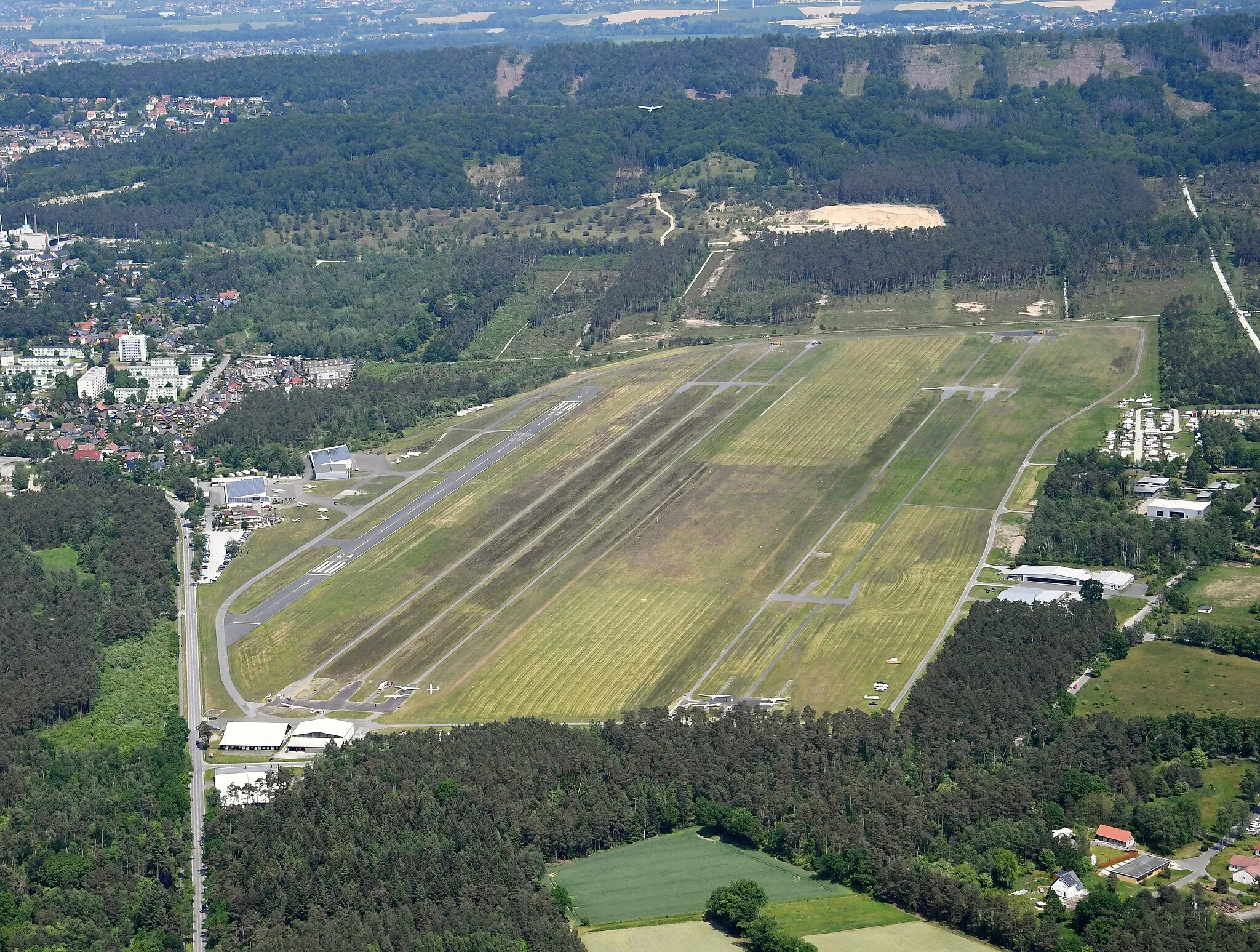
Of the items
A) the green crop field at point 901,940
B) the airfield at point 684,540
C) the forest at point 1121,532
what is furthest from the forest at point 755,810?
the forest at point 1121,532

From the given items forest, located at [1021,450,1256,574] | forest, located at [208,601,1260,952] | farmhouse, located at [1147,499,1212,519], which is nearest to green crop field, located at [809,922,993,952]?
forest, located at [208,601,1260,952]

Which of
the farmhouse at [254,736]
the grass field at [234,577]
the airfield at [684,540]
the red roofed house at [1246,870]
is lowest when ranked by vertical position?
the airfield at [684,540]

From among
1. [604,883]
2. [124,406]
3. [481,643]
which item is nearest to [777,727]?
[604,883]

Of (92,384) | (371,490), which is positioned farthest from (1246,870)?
(92,384)

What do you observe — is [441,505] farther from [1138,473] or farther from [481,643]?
[1138,473]

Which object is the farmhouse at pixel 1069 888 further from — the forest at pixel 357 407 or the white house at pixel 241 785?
the forest at pixel 357 407

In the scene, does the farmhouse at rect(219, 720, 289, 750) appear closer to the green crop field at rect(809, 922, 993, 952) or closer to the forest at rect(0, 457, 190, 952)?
the forest at rect(0, 457, 190, 952)

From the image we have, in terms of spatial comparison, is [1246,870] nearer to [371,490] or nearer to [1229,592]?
[1229,592]
